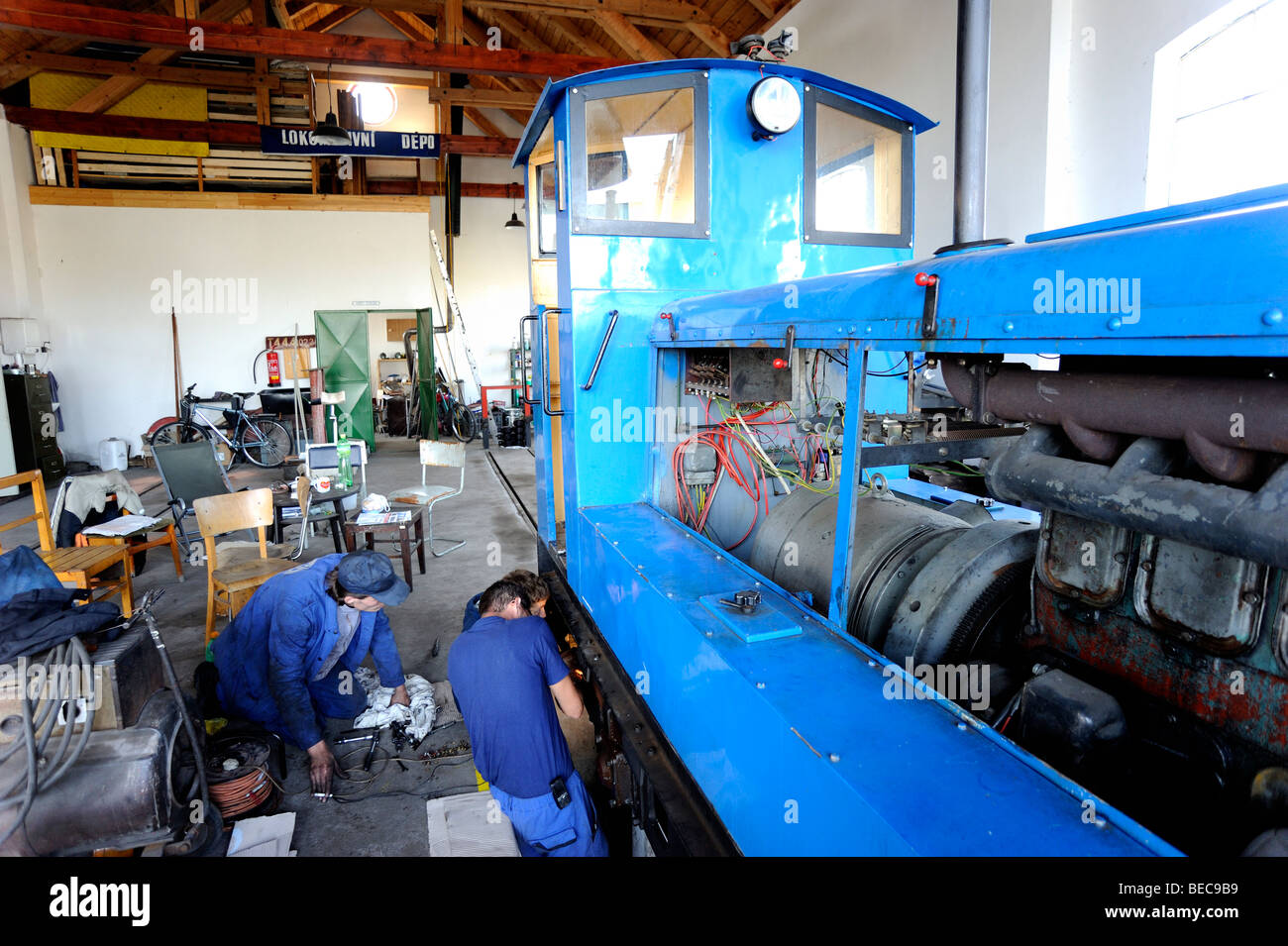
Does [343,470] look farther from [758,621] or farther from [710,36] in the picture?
[710,36]

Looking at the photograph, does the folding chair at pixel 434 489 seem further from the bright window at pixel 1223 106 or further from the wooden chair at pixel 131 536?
the bright window at pixel 1223 106

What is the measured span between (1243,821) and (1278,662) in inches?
11.5

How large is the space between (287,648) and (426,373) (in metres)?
11.2

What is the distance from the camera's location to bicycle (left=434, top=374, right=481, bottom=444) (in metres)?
14.1

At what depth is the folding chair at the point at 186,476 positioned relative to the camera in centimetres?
611

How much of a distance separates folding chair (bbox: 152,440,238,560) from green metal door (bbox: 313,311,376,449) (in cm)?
598

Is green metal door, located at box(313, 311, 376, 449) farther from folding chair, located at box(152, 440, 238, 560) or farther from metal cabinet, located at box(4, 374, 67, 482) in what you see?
folding chair, located at box(152, 440, 238, 560)

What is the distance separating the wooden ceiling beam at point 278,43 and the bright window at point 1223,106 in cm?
701

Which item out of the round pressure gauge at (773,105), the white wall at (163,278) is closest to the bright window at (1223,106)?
the round pressure gauge at (773,105)

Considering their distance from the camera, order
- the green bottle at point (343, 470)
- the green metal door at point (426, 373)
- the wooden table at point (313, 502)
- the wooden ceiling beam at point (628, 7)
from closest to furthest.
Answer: the wooden table at point (313, 502), the green bottle at point (343, 470), the wooden ceiling beam at point (628, 7), the green metal door at point (426, 373)

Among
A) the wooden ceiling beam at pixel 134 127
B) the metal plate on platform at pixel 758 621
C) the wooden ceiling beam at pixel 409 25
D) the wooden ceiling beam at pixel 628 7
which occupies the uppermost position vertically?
the wooden ceiling beam at pixel 409 25

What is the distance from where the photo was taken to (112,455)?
35.5 ft
